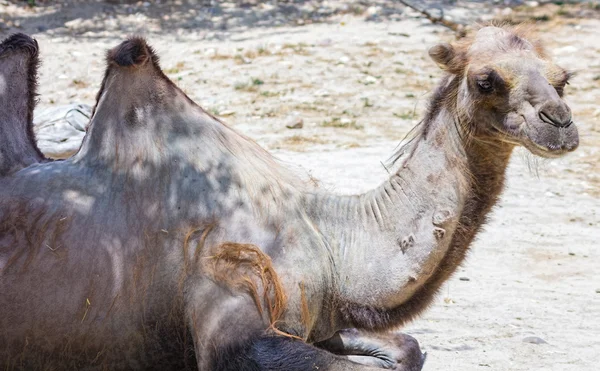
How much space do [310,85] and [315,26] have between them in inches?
118

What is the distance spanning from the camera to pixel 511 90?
13.6 ft

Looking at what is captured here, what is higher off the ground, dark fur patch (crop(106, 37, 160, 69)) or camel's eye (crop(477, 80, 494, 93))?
dark fur patch (crop(106, 37, 160, 69))

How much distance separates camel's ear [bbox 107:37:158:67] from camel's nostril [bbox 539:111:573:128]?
1.71 meters

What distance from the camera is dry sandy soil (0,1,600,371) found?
19.1ft

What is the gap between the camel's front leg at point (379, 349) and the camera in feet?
15.9

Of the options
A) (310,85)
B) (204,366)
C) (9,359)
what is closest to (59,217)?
(9,359)

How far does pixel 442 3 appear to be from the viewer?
48.3 ft

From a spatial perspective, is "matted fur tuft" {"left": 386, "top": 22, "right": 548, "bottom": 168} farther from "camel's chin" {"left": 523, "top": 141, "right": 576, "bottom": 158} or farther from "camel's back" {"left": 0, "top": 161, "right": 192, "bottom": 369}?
"camel's back" {"left": 0, "top": 161, "right": 192, "bottom": 369}

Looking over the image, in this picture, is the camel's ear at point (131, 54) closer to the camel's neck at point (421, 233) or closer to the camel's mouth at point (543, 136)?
the camel's neck at point (421, 233)

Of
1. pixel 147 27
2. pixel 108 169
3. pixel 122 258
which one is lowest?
pixel 147 27

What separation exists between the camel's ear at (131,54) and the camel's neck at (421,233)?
44.5 inches

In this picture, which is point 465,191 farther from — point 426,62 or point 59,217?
point 426,62

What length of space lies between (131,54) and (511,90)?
1642 mm

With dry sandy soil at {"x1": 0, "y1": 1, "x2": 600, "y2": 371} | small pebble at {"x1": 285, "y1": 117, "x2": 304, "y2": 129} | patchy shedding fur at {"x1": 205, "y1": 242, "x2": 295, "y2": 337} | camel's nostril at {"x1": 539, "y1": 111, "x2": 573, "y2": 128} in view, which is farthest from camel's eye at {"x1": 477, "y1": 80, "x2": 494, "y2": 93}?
small pebble at {"x1": 285, "y1": 117, "x2": 304, "y2": 129}
